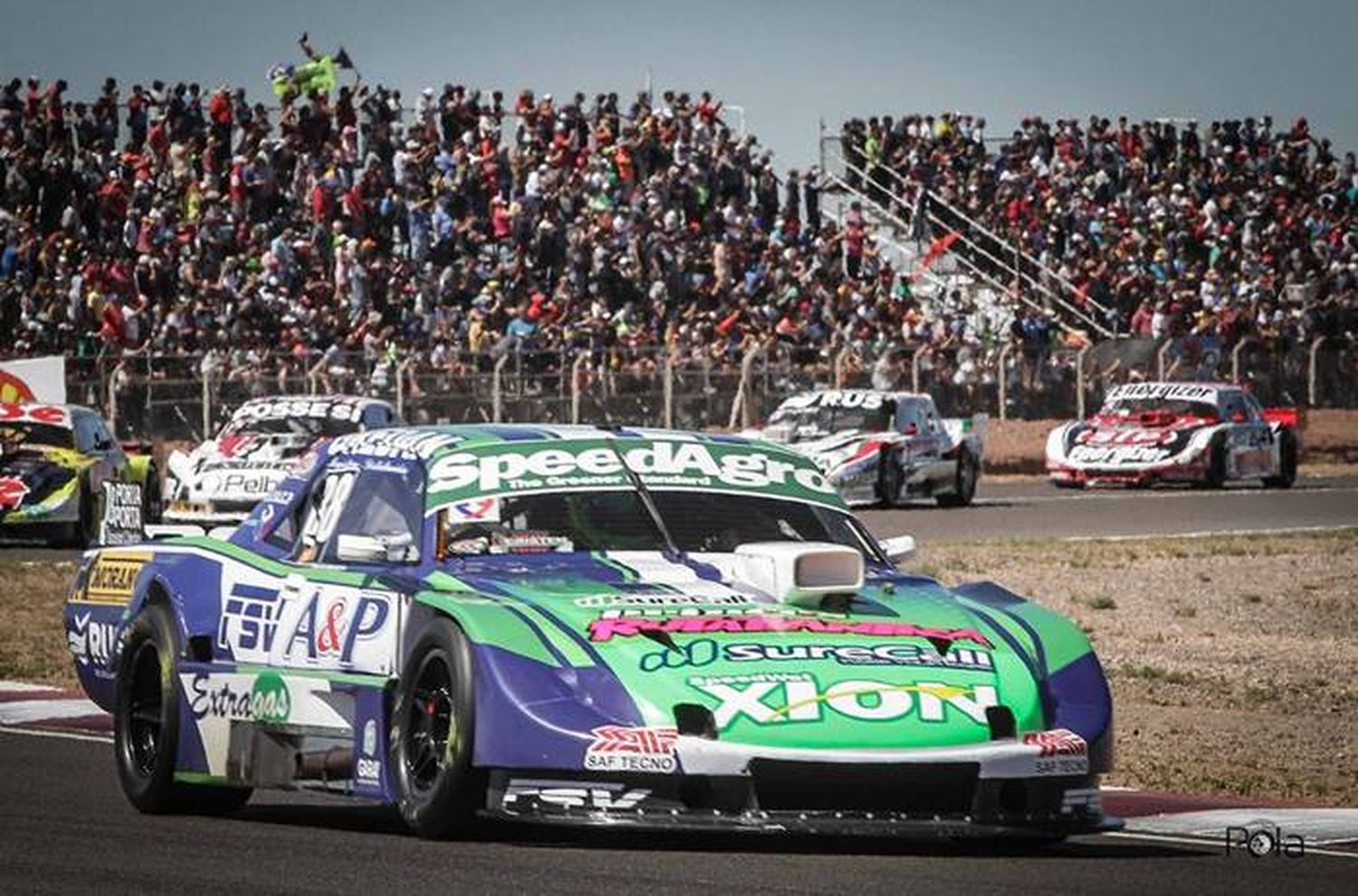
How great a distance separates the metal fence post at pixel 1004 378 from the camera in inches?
1555

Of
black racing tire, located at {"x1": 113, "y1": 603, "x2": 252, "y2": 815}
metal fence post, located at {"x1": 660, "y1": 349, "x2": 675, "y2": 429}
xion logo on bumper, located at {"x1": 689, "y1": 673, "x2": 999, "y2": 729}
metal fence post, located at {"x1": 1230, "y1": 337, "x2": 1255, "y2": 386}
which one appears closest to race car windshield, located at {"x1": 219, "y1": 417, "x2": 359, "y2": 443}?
metal fence post, located at {"x1": 660, "y1": 349, "x2": 675, "y2": 429}

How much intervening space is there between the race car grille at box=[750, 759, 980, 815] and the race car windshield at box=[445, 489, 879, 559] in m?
1.38

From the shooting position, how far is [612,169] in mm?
38125

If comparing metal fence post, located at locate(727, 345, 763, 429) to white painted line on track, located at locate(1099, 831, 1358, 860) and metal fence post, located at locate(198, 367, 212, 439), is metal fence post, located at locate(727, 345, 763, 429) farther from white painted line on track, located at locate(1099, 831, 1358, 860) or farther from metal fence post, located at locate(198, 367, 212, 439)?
white painted line on track, located at locate(1099, 831, 1358, 860)

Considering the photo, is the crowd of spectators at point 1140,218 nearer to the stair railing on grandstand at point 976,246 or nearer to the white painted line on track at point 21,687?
the stair railing on grandstand at point 976,246

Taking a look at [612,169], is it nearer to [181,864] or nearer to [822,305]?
[822,305]

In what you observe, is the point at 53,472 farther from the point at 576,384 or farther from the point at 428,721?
the point at 428,721

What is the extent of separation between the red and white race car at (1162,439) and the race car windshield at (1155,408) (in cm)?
1

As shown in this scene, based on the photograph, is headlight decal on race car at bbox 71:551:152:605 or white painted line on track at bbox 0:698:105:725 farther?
white painted line on track at bbox 0:698:105:725

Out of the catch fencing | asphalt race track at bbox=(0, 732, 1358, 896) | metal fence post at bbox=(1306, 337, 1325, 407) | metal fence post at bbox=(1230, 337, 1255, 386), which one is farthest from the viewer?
metal fence post at bbox=(1306, 337, 1325, 407)

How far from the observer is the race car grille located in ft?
23.1

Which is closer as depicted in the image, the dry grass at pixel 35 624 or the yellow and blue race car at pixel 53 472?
the dry grass at pixel 35 624

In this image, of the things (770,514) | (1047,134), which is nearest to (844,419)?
Answer: (1047,134)

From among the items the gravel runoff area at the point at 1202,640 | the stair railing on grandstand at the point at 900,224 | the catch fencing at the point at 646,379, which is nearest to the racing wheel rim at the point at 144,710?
the gravel runoff area at the point at 1202,640
